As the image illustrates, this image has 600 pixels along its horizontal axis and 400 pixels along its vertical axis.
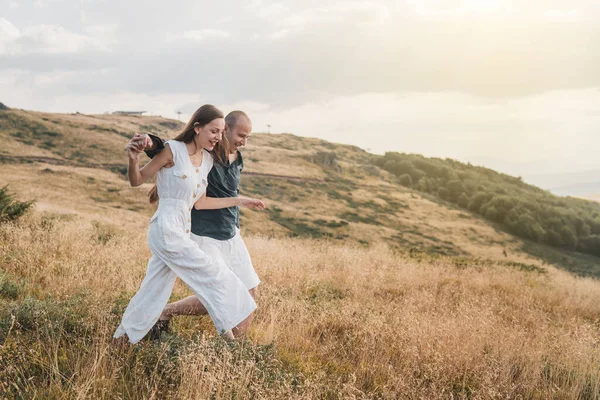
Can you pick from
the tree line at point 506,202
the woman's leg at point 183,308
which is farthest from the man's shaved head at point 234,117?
the tree line at point 506,202

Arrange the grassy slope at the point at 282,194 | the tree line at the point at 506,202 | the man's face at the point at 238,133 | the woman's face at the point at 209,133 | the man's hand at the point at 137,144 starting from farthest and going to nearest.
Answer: the tree line at the point at 506,202, the grassy slope at the point at 282,194, the man's face at the point at 238,133, the woman's face at the point at 209,133, the man's hand at the point at 137,144

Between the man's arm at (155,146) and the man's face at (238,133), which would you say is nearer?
the man's arm at (155,146)

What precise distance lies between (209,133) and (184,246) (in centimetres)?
97

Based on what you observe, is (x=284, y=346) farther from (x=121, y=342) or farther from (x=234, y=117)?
(x=234, y=117)

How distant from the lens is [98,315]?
3.79 metres

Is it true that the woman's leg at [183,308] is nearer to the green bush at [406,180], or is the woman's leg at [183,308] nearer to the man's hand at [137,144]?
the man's hand at [137,144]

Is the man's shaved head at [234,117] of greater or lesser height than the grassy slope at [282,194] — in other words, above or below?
above

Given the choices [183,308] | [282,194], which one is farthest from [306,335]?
[282,194]

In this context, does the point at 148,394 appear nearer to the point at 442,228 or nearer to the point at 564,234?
the point at 442,228

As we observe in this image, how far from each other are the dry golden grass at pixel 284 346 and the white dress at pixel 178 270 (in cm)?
22

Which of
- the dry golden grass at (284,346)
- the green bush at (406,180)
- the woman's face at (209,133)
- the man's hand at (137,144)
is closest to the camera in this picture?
the dry golden grass at (284,346)

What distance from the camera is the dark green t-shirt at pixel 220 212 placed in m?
4.00

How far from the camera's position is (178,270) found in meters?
3.51

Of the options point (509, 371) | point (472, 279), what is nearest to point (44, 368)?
point (509, 371)
